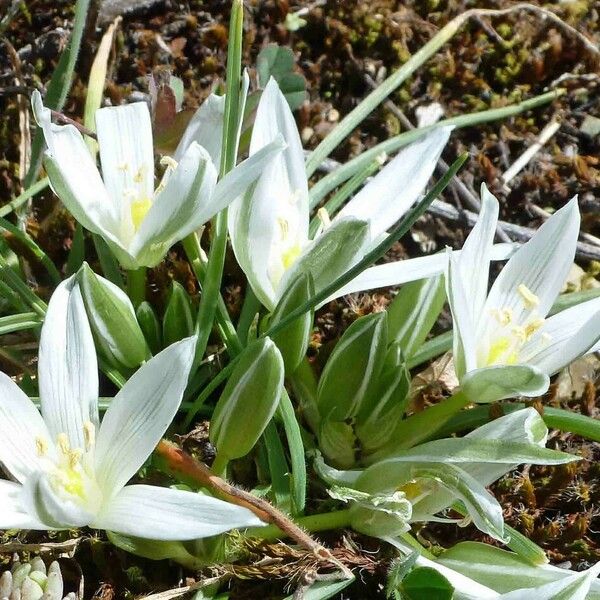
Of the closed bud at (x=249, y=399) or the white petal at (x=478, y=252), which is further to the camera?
the white petal at (x=478, y=252)

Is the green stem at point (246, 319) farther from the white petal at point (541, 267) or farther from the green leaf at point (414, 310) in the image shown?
the white petal at point (541, 267)

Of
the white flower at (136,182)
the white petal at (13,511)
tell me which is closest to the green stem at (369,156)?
the white flower at (136,182)

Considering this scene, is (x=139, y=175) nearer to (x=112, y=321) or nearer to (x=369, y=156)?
(x=112, y=321)

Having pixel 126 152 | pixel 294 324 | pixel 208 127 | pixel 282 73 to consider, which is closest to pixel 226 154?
pixel 208 127

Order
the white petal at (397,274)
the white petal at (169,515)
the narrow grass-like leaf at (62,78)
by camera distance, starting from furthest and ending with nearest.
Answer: the narrow grass-like leaf at (62,78) → the white petal at (397,274) → the white petal at (169,515)

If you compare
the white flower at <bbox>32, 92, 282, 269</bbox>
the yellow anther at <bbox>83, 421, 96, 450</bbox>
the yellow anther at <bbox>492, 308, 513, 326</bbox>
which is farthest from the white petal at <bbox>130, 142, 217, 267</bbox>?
the yellow anther at <bbox>492, 308, 513, 326</bbox>

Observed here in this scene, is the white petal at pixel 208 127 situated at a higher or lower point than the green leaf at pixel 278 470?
higher

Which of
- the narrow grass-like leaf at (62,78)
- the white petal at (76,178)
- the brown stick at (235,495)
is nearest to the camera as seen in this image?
the brown stick at (235,495)
